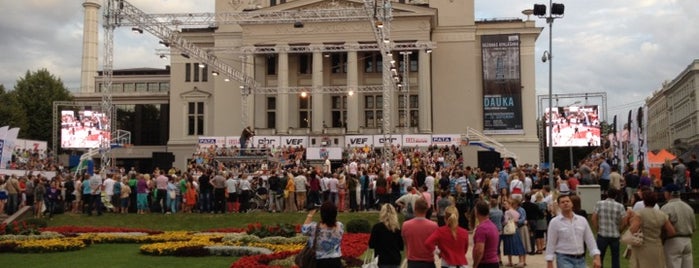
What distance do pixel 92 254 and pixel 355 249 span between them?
7429 millimetres

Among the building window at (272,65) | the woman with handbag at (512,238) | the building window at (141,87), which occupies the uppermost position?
the building window at (141,87)

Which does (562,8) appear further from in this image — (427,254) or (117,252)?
(427,254)

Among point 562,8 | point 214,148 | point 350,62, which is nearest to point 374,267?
point 562,8

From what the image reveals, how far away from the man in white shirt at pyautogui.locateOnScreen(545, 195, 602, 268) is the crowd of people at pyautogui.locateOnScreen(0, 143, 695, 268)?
0.01 meters

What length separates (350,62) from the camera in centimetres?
5694

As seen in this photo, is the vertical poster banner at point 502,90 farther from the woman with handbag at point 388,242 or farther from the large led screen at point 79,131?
the woman with handbag at point 388,242

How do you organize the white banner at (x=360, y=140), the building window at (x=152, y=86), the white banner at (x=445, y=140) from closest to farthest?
the white banner at (x=445, y=140) < the white banner at (x=360, y=140) < the building window at (x=152, y=86)

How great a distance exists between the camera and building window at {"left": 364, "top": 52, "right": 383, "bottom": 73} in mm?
60938

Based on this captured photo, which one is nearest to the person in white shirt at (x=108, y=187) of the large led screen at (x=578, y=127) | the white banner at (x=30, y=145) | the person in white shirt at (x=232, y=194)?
the person in white shirt at (x=232, y=194)

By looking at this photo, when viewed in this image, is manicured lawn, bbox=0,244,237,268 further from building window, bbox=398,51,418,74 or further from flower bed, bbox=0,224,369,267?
building window, bbox=398,51,418,74

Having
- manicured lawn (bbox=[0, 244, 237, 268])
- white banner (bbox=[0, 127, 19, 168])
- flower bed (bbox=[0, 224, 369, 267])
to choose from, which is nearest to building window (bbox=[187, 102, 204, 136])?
white banner (bbox=[0, 127, 19, 168])

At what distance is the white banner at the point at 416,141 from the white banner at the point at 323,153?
4884mm

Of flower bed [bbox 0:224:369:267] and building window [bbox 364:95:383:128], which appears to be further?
building window [bbox 364:95:383:128]

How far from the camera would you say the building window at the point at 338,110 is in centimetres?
6128
